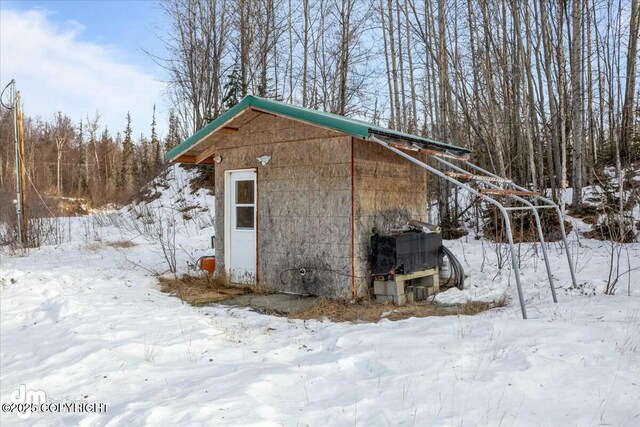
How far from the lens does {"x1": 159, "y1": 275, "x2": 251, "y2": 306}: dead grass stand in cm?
743

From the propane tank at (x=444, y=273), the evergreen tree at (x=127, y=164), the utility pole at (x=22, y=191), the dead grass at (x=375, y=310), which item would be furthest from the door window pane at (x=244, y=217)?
the evergreen tree at (x=127, y=164)

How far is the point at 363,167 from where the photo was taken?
271 inches

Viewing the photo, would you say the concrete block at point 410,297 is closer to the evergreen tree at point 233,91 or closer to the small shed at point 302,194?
the small shed at point 302,194

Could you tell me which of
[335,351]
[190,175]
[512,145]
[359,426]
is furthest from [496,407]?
[190,175]

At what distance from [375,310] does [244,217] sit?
3.24 meters

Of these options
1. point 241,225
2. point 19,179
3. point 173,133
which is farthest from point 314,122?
point 173,133

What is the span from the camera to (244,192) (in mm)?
8312

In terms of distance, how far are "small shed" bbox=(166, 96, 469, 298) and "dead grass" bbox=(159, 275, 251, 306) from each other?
0.77 ft

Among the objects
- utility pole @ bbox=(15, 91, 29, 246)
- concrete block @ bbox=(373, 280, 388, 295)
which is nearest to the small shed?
Result: concrete block @ bbox=(373, 280, 388, 295)

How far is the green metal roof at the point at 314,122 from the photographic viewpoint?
5.99 m

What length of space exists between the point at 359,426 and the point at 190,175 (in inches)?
822

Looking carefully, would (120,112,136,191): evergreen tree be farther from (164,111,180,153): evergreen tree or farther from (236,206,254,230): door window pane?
(236,206,254,230): door window pane

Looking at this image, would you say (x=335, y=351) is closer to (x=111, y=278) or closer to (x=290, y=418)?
(x=290, y=418)

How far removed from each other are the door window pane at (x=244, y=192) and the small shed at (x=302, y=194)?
2 cm
